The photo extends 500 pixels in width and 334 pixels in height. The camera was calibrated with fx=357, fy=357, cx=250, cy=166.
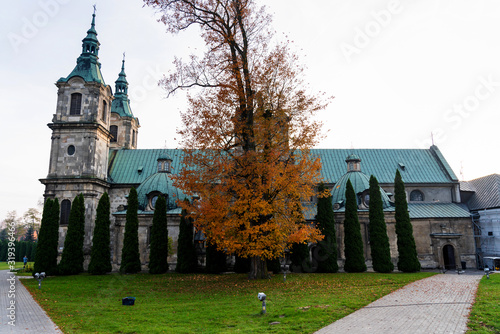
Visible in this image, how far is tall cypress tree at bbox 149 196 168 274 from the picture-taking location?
2870 centimetres

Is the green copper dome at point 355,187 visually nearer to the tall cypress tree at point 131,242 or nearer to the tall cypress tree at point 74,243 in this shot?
the tall cypress tree at point 131,242

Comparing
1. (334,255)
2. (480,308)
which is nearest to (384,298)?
(480,308)

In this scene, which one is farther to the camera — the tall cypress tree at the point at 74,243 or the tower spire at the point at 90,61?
the tower spire at the point at 90,61

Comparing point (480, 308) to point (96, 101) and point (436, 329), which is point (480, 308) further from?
point (96, 101)

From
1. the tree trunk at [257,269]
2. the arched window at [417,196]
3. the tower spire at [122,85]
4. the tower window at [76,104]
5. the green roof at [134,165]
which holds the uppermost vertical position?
the tower spire at [122,85]

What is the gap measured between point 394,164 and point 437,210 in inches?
263

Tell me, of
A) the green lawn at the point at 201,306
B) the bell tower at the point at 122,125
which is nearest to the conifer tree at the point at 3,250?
the bell tower at the point at 122,125

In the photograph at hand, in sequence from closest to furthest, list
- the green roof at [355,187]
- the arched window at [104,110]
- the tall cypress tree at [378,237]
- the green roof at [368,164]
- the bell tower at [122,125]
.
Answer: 1. the tall cypress tree at [378,237]
2. the green roof at [355,187]
3. the arched window at [104,110]
4. the green roof at [368,164]
5. the bell tower at [122,125]

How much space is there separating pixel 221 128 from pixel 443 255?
26.0 metres

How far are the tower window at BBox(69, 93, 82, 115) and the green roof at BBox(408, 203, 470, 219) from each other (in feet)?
108

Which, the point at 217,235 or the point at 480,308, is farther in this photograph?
the point at 217,235

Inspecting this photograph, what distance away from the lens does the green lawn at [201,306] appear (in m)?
10.4

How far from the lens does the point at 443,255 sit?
33.3 m

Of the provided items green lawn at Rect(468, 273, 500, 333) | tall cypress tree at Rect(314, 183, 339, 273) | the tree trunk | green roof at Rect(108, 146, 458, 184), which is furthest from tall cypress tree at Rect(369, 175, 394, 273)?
green lawn at Rect(468, 273, 500, 333)
